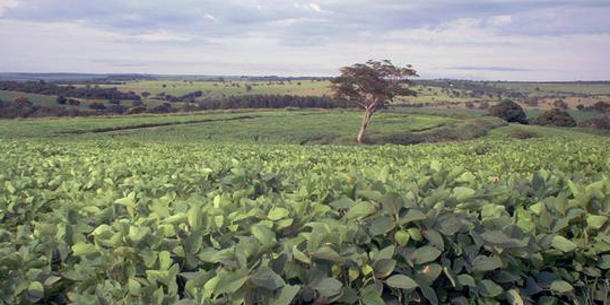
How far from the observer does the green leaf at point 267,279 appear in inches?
72.5

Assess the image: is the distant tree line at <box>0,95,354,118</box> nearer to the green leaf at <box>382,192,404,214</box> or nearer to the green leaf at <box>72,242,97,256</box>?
the green leaf at <box>382,192,404,214</box>

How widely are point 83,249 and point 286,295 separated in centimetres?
101

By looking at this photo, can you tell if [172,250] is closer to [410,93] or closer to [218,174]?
[218,174]

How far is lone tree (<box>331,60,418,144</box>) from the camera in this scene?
55.7 meters

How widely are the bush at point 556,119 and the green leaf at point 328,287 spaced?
6969 centimetres

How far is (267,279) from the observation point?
73.1 inches

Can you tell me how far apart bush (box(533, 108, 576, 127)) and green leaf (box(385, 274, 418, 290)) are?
6947 cm

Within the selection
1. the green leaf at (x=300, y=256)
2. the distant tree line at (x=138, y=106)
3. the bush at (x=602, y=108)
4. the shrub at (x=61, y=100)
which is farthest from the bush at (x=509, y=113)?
the green leaf at (x=300, y=256)

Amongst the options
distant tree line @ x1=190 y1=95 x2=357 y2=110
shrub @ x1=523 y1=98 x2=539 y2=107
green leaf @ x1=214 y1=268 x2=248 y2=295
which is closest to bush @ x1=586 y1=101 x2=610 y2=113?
shrub @ x1=523 y1=98 x2=539 y2=107

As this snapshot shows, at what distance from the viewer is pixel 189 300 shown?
1870 millimetres

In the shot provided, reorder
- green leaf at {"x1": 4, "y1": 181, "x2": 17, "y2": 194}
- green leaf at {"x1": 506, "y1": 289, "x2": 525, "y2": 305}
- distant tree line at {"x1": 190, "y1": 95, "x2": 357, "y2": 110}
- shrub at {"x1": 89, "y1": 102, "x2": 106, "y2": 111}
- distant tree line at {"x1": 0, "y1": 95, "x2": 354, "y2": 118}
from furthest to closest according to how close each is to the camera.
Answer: shrub at {"x1": 89, "y1": 102, "x2": 106, "y2": 111} < distant tree line at {"x1": 190, "y1": 95, "x2": 357, "y2": 110} < distant tree line at {"x1": 0, "y1": 95, "x2": 354, "y2": 118} < green leaf at {"x1": 4, "y1": 181, "x2": 17, "y2": 194} < green leaf at {"x1": 506, "y1": 289, "x2": 525, "y2": 305}

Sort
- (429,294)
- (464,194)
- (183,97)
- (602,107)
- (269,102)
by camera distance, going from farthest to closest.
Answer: (183,97) → (602,107) → (269,102) → (464,194) → (429,294)

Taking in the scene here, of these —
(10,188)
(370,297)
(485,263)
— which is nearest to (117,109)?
(10,188)

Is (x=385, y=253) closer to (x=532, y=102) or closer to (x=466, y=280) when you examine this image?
(x=466, y=280)
